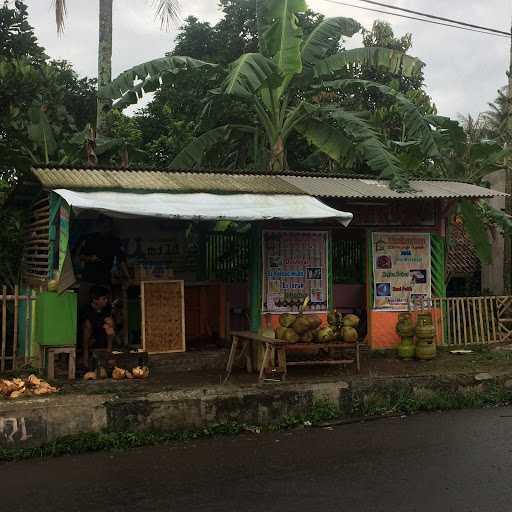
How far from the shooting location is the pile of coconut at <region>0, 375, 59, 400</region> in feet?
21.7

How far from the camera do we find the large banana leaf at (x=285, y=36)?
10.6m

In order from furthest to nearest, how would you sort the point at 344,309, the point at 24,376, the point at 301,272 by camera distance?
the point at 344,309 < the point at 301,272 < the point at 24,376

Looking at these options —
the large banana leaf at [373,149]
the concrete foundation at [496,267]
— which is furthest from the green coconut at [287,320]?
the concrete foundation at [496,267]

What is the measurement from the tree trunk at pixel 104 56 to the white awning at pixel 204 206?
498 centimetres

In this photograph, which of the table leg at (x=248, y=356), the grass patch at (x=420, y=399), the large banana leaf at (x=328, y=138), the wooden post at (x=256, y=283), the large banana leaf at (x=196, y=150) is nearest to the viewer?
the grass patch at (x=420, y=399)

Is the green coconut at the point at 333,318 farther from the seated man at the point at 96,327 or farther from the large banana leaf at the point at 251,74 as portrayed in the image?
the large banana leaf at the point at 251,74

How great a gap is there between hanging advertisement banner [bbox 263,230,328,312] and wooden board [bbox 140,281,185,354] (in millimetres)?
1284

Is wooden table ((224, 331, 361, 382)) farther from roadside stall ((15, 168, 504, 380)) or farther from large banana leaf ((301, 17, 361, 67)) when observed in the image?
large banana leaf ((301, 17, 361, 67))

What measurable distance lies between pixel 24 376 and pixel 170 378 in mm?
1811

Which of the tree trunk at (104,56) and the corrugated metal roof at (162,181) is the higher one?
→ the tree trunk at (104,56)

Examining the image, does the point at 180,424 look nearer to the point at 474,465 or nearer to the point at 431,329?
the point at 474,465

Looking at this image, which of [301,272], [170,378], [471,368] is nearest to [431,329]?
[471,368]

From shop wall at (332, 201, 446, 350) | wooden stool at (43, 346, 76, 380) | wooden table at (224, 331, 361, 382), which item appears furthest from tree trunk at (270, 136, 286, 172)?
wooden stool at (43, 346, 76, 380)

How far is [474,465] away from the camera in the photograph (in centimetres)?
532
